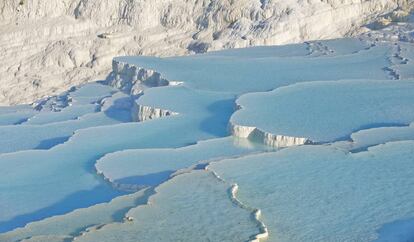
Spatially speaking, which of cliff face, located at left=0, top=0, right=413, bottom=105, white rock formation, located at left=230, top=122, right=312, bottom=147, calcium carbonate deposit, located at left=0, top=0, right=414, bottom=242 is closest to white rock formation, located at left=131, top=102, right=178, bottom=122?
calcium carbonate deposit, located at left=0, top=0, right=414, bottom=242

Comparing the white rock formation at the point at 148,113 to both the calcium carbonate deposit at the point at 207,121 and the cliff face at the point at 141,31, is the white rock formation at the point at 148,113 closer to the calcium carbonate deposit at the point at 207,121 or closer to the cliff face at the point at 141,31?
the calcium carbonate deposit at the point at 207,121

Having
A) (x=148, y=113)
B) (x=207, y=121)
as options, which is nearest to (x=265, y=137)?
(x=207, y=121)

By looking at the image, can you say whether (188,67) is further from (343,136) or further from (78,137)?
(343,136)

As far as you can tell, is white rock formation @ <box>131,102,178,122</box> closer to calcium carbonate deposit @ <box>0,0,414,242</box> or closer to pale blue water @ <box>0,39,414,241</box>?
calcium carbonate deposit @ <box>0,0,414,242</box>

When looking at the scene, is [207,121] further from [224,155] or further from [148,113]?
[224,155]

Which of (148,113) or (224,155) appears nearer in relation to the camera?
(224,155)

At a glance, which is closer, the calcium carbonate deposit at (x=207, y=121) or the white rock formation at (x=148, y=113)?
the calcium carbonate deposit at (x=207, y=121)

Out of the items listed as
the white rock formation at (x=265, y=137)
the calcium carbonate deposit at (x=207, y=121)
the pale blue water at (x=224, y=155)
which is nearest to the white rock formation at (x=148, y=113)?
the calcium carbonate deposit at (x=207, y=121)

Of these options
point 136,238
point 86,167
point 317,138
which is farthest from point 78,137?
point 136,238
